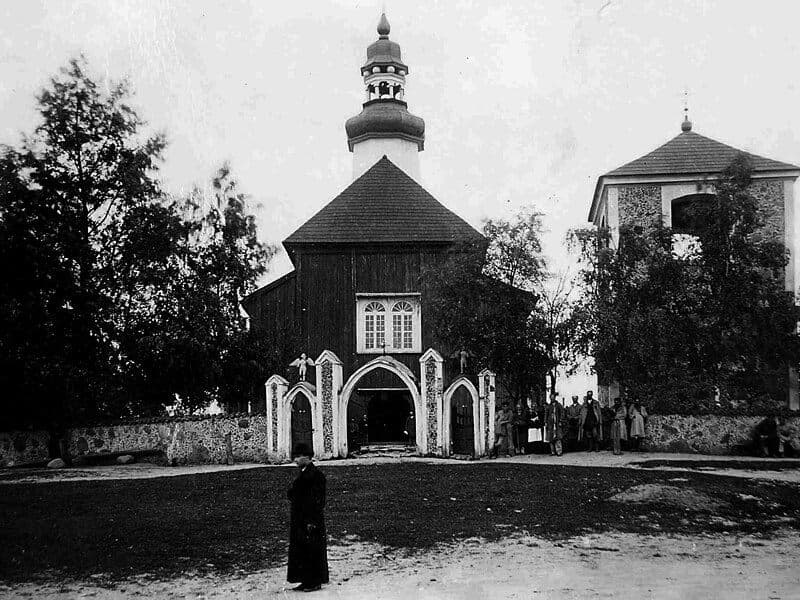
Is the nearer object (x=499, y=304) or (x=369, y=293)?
(x=499, y=304)

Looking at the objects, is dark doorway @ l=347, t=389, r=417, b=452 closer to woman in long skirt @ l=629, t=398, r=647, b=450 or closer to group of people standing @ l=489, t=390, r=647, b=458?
group of people standing @ l=489, t=390, r=647, b=458

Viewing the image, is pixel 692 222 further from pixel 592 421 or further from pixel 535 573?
pixel 535 573

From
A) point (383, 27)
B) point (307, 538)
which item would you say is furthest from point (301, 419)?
point (383, 27)

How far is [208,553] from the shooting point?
452 inches

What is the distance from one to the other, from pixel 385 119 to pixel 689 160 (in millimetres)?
21028

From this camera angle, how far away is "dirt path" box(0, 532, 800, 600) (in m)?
9.49

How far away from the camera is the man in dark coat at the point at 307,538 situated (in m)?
9.55

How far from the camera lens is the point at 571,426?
25062mm

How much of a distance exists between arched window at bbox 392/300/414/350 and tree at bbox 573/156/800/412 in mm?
7469

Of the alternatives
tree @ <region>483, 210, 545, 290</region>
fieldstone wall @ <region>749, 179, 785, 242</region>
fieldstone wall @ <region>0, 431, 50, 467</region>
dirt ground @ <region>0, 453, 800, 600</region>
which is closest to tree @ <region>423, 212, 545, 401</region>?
tree @ <region>483, 210, 545, 290</region>

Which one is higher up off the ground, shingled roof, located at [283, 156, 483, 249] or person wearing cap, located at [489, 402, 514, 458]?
shingled roof, located at [283, 156, 483, 249]

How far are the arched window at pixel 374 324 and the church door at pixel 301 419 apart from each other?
8.31 metres

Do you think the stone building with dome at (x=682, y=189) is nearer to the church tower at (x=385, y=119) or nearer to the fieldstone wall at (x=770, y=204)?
the fieldstone wall at (x=770, y=204)

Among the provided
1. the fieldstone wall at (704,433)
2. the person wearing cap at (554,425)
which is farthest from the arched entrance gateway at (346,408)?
the fieldstone wall at (704,433)
